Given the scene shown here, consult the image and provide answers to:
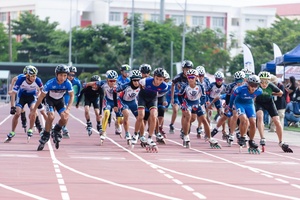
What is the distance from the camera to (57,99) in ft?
79.3

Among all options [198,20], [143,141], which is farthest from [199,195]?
[198,20]

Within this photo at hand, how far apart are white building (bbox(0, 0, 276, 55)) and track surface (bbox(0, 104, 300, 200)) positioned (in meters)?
126

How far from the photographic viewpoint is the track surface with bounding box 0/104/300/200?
15.1m

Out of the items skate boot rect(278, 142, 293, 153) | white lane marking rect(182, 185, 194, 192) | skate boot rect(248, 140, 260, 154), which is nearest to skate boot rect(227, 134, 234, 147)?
skate boot rect(278, 142, 293, 153)

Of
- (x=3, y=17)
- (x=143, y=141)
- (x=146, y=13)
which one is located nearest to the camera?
(x=143, y=141)

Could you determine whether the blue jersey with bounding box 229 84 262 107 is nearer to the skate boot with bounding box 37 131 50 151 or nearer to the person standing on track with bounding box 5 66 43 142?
the skate boot with bounding box 37 131 50 151

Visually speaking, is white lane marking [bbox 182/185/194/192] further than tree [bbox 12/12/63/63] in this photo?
No

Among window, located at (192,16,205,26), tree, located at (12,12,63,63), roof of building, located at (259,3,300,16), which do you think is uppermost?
roof of building, located at (259,3,300,16)

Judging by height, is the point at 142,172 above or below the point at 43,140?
below

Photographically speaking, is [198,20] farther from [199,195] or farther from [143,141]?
[199,195]

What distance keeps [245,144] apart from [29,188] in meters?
11.1

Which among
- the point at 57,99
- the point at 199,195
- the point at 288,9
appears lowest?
the point at 199,195

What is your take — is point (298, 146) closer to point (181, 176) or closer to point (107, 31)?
point (181, 176)

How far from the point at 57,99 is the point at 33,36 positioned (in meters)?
113
